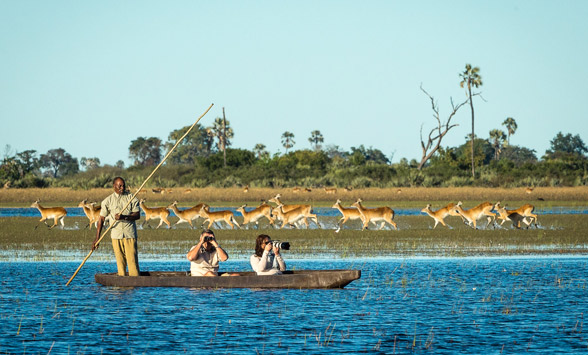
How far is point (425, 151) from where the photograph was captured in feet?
293

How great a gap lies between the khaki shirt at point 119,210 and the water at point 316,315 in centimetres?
112

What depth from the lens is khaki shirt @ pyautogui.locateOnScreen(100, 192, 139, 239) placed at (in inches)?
709

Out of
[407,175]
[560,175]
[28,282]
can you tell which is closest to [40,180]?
[407,175]

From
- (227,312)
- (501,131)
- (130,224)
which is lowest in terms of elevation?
(227,312)

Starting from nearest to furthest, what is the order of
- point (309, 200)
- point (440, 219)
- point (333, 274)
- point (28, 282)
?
point (333, 274) < point (28, 282) < point (440, 219) < point (309, 200)

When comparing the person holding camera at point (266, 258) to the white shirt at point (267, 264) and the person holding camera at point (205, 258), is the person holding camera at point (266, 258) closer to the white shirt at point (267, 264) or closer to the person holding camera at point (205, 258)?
the white shirt at point (267, 264)

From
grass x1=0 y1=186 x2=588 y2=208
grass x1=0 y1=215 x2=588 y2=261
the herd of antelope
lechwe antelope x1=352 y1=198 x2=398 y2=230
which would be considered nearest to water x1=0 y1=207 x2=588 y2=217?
grass x1=0 y1=186 x2=588 y2=208

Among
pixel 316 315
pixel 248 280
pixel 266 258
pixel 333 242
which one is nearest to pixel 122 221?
pixel 248 280

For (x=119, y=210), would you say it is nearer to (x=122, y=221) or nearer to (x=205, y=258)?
(x=122, y=221)

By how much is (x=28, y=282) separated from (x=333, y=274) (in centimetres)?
648

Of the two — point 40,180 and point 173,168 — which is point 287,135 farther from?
point 40,180

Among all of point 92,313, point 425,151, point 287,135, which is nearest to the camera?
point 92,313

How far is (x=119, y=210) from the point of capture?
1811 cm

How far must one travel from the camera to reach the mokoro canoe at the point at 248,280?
17500 millimetres
